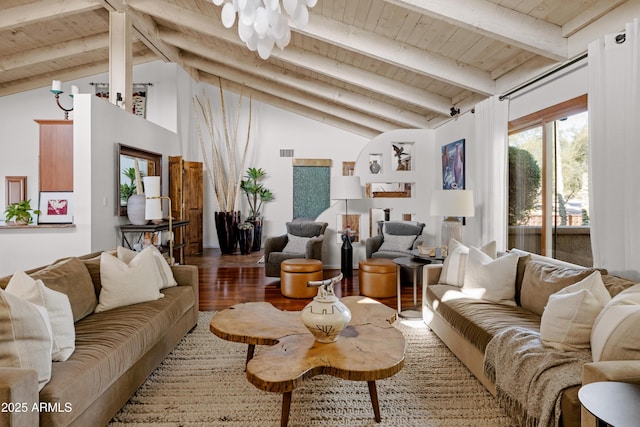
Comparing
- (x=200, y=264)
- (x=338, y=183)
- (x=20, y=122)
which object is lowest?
(x=200, y=264)

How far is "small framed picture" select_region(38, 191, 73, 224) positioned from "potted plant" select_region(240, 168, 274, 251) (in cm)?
394

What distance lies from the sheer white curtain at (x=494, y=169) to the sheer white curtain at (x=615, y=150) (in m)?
1.29

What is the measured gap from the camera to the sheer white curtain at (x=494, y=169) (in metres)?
4.03

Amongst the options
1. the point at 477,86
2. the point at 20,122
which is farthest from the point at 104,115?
the point at 477,86

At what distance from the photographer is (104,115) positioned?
4.78 m

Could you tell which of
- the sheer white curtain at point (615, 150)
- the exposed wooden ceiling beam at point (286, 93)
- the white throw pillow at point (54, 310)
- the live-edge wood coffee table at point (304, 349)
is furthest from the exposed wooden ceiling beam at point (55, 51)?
the sheer white curtain at point (615, 150)

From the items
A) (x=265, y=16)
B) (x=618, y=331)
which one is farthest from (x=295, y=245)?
(x=618, y=331)

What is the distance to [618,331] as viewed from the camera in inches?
65.7

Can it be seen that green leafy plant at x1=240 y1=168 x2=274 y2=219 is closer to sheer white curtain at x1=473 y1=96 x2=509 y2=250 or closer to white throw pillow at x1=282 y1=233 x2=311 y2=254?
white throw pillow at x1=282 y1=233 x2=311 y2=254

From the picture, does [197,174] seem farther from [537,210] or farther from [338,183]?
[537,210]

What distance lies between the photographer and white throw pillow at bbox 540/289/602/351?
6.36 feet

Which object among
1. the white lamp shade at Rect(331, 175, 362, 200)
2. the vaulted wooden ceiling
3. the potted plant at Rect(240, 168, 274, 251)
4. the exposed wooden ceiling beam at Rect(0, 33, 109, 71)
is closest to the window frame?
the vaulted wooden ceiling

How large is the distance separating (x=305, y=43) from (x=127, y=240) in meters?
3.66

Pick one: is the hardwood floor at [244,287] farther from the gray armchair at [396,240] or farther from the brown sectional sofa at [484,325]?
the brown sectional sofa at [484,325]
